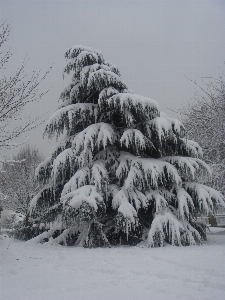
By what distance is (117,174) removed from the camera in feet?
28.6

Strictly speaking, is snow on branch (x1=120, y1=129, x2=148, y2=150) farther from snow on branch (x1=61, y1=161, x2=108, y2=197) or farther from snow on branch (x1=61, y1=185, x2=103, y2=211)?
snow on branch (x1=61, y1=185, x2=103, y2=211)

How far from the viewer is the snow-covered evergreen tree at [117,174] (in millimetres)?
8008

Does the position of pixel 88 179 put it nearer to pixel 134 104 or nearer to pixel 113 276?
pixel 134 104

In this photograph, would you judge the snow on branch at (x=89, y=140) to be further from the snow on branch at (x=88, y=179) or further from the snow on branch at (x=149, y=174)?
the snow on branch at (x=149, y=174)

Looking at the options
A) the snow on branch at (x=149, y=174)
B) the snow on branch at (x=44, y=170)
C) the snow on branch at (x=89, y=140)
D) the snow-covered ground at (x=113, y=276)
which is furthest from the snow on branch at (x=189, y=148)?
the snow on branch at (x=44, y=170)

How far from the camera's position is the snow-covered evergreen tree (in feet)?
26.3

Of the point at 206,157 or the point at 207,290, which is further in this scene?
the point at 206,157

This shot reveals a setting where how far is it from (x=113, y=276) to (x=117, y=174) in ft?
14.5

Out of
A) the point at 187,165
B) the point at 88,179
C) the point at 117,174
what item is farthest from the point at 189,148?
the point at 88,179

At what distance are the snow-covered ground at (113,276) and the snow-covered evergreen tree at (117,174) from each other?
163 centimetres

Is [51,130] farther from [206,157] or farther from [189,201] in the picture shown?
[206,157]

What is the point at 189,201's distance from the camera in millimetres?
8477

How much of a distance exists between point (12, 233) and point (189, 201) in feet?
21.9

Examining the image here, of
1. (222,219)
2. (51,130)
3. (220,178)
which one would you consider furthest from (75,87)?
(222,219)
